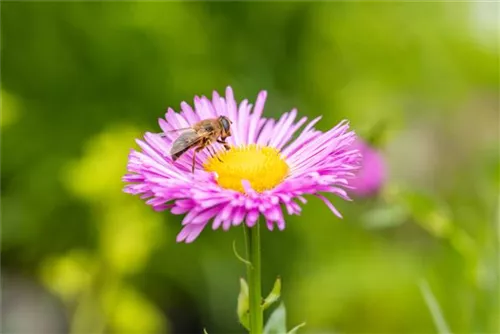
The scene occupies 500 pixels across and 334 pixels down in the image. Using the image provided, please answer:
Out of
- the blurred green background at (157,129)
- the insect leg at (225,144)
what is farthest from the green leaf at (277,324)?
the blurred green background at (157,129)

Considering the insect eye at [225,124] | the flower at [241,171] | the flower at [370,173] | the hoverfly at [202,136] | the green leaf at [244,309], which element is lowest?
the green leaf at [244,309]

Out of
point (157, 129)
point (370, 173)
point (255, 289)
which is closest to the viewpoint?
point (255, 289)

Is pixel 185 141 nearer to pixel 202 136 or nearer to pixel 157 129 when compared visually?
pixel 202 136

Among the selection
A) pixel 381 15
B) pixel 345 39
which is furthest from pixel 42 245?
pixel 381 15

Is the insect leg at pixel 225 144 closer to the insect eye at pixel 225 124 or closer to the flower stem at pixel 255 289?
the insect eye at pixel 225 124

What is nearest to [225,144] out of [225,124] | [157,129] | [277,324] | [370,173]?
[225,124]

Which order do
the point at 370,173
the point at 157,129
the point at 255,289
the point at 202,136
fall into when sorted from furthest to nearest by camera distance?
the point at 157,129 → the point at 370,173 → the point at 202,136 → the point at 255,289

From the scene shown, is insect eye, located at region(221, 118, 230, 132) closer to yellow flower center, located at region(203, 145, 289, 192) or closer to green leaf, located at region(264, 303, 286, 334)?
yellow flower center, located at region(203, 145, 289, 192)
